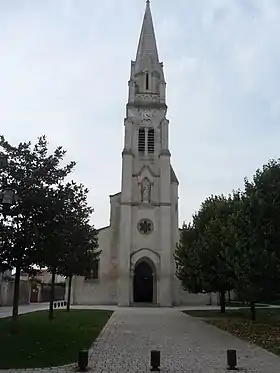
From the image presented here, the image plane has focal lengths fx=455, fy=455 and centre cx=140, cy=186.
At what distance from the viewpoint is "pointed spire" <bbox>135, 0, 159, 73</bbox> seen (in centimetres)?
5991

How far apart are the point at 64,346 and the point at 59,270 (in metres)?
12.8

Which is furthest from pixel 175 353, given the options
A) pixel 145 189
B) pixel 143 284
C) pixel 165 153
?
pixel 165 153

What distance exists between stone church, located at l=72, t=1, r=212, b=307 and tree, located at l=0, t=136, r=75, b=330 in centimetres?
3201

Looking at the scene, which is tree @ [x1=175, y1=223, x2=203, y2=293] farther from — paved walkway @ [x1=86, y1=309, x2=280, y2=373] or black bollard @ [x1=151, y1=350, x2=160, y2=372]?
black bollard @ [x1=151, y1=350, x2=160, y2=372]

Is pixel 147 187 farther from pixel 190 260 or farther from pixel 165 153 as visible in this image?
pixel 190 260

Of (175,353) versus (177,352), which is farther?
(177,352)

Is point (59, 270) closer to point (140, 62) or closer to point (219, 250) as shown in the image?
point (219, 250)

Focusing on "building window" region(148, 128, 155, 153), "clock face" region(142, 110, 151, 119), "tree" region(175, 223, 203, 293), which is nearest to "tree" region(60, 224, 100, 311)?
"tree" region(175, 223, 203, 293)

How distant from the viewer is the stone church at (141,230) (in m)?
49.3

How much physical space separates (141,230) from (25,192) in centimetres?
3589

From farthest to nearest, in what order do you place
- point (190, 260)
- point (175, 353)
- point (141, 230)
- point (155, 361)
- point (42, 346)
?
point (141, 230)
point (190, 260)
point (42, 346)
point (175, 353)
point (155, 361)

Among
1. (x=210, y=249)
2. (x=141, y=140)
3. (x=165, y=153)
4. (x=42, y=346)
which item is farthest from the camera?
(x=141, y=140)

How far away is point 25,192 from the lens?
52.0ft

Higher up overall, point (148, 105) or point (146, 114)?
point (148, 105)
